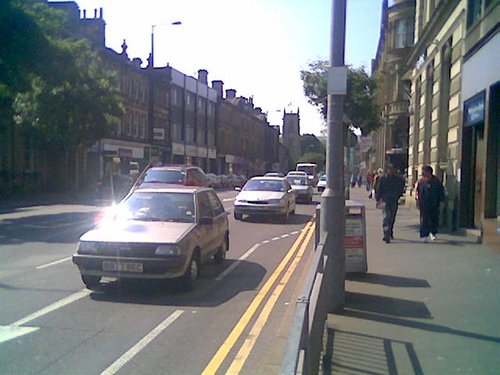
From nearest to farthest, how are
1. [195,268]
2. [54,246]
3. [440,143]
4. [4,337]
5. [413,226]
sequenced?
1. [4,337]
2. [195,268]
3. [54,246]
4. [413,226]
5. [440,143]

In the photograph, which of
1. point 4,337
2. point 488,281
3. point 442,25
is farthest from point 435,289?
point 442,25

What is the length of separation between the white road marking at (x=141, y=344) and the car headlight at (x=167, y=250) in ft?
3.17

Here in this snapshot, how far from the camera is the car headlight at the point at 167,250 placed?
8078mm

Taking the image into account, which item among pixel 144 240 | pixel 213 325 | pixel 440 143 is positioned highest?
pixel 440 143

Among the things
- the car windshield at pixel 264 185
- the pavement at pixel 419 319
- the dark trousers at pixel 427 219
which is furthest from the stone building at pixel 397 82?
the pavement at pixel 419 319

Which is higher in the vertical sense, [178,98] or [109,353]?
[178,98]

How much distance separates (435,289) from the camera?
8.66m

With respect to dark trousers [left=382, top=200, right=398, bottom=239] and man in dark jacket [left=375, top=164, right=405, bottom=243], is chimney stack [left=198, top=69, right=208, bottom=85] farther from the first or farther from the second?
dark trousers [left=382, top=200, right=398, bottom=239]

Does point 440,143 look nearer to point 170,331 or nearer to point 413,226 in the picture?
point 413,226

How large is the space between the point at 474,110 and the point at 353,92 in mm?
10879

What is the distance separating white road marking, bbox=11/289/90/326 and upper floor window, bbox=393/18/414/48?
3452cm

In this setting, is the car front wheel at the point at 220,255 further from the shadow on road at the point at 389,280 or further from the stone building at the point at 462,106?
the stone building at the point at 462,106

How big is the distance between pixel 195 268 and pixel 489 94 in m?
8.41

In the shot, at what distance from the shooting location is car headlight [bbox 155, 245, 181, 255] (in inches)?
318
